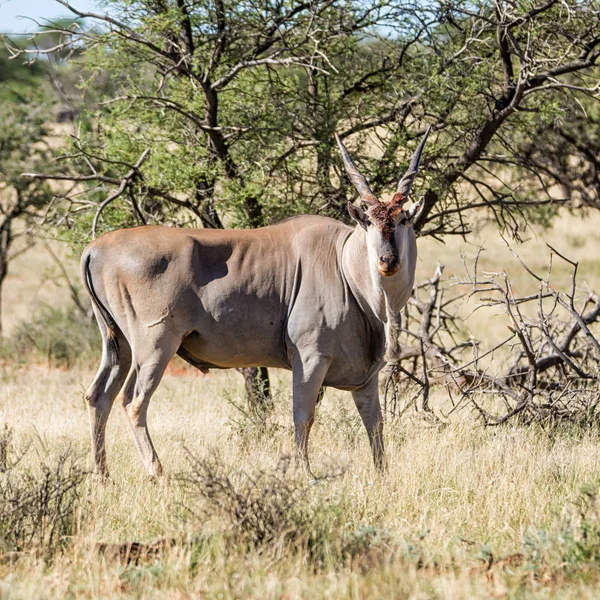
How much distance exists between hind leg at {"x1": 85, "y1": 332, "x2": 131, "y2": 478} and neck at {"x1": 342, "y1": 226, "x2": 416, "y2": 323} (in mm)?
1935

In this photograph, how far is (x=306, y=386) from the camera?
7176mm

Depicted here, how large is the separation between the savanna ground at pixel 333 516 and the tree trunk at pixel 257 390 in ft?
0.52

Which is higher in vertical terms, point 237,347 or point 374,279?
point 374,279

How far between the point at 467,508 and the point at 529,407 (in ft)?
8.69

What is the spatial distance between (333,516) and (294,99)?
16.1ft

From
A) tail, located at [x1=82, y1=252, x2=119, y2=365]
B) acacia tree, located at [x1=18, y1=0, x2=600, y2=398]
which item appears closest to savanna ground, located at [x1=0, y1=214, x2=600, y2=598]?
tail, located at [x1=82, y1=252, x2=119, y2=365]

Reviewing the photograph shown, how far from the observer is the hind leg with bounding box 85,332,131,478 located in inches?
300

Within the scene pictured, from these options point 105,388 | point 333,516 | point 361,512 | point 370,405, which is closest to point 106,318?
point 105,388

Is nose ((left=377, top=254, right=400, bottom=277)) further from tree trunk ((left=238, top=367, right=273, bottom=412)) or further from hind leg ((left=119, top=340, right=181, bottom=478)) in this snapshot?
tree trunk ((left=238, top=367, right=273, bottom=412))

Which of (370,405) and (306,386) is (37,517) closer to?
(306,386)

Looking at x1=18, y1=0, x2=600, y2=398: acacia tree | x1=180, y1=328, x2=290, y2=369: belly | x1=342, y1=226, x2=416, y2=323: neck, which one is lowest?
x1=180, y1=328, x2=290, y2=369: belly

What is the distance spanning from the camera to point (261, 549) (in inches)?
205

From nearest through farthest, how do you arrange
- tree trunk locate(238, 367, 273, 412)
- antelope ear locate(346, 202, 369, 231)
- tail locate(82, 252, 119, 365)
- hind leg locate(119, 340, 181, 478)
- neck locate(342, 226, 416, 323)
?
antelope ear locate(346, 202, 369, 231) < neck locate(342, 226, 416, 323) < hind leg locate(119, 340, 181, 478) < tail locate(82, 252, 119, 365) < tree trunk locate(238, 367, 273, 412)

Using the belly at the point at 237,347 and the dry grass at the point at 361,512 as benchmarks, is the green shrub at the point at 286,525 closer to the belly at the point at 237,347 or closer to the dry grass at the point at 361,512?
the dry grass at the point at 361,512
